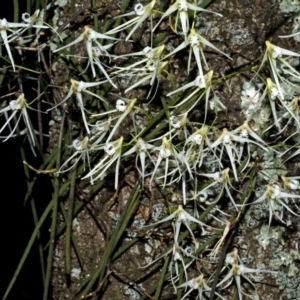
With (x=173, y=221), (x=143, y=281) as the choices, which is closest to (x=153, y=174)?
(x=173, y=221)

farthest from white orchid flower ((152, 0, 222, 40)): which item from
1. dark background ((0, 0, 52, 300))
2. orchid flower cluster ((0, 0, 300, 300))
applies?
dark background ((0, 0, 52, 300))

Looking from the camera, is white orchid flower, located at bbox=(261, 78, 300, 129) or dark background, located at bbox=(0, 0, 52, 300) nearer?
white orchid flower, located at bbox=(261, 78, 300, 129)

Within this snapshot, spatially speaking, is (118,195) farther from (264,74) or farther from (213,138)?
(264,74)

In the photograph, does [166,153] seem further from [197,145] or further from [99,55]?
[99,55]

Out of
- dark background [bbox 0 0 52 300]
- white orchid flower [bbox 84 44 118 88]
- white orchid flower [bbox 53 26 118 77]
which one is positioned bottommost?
dark background [bbox 0 0 52 300]

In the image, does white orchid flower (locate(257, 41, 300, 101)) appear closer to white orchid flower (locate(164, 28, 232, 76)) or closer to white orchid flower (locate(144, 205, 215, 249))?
white orchid flower (locate(164, 28, 232, 76))

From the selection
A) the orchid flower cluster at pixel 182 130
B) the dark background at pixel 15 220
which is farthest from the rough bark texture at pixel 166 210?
the dark background at pixel 15 220

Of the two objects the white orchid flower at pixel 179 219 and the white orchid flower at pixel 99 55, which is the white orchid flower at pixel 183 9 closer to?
the white orchid flower at pixel 99 55

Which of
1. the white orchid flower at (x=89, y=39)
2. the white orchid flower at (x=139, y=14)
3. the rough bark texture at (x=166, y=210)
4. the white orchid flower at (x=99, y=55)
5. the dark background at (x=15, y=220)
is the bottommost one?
the dark background at (x=15, y=220)
